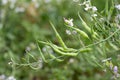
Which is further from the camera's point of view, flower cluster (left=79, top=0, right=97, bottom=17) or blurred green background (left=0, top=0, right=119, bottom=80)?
blurred green background (left=0, top=0, right=119, bottom=80)

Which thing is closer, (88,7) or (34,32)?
(88,7)

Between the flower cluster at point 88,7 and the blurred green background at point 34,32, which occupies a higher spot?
the flower cluster at point 88,7

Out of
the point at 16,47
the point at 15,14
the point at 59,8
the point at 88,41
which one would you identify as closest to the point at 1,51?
the point at 16,47

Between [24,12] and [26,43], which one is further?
[24,12]

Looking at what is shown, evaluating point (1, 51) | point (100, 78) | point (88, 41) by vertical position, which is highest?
point (88, 41)

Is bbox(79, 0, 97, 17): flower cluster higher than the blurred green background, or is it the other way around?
bbox(79, 0, 97, 17): flower cluster

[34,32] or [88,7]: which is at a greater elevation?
[88,7]

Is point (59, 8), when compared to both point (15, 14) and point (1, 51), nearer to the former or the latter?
point (15, 14)

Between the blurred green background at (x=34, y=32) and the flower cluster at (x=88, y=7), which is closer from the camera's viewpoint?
the flower cluster at (x=88, y=7)
